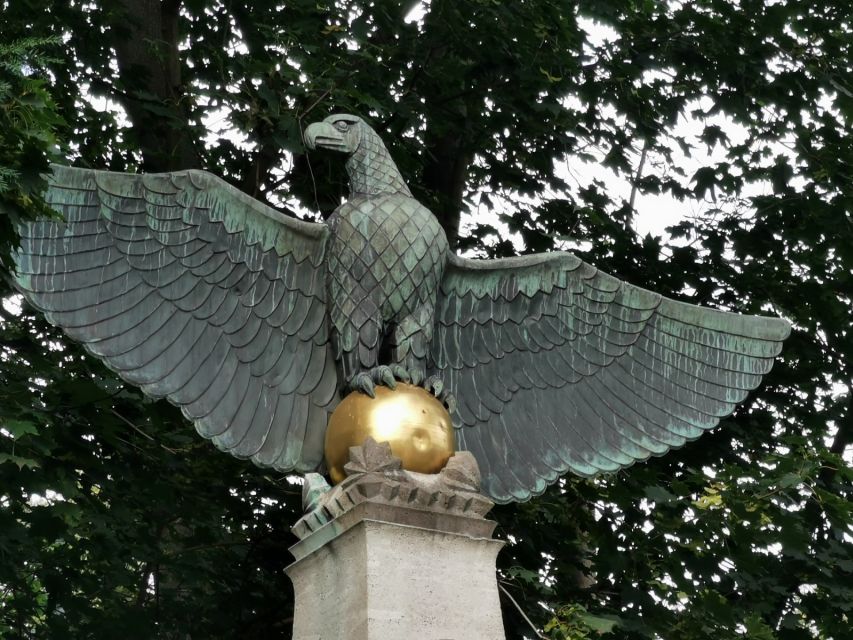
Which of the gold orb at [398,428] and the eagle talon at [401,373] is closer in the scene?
the gold orb at [398,428]

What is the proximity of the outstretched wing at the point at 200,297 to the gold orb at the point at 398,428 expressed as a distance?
0.95ft

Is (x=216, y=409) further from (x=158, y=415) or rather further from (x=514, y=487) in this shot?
(x=158, y=415)

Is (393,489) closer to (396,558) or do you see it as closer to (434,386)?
(396,558)

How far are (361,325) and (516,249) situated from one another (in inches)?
151

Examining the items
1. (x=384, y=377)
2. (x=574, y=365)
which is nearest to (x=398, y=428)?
(x=384, y=377)

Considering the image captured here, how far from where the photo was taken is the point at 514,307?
5.53 metres

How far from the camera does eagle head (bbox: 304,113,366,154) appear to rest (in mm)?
5465

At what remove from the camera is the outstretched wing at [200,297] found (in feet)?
16.2

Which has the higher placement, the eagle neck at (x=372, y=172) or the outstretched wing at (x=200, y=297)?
the eagle neck at (x=372, y=172)

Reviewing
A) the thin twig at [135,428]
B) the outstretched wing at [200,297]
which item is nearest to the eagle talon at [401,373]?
the outstretched wing at [200,297]

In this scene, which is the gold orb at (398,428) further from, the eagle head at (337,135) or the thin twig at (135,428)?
the thin twig at (135,428)

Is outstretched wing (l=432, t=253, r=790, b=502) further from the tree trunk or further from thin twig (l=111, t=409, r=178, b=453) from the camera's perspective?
the tree trunk

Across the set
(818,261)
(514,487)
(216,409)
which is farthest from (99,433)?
(818,261)

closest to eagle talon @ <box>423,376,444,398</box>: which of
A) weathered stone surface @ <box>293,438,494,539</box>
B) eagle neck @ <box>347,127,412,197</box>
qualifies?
weathered stone surface @ <box>293,438,494,539</box>
